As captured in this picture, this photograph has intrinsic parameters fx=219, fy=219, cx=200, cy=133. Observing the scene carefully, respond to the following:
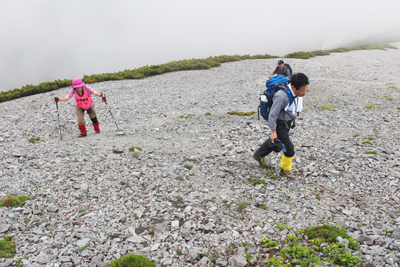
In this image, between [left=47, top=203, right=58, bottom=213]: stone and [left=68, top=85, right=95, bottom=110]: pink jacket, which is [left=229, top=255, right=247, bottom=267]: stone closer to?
[left=47, top=203, right=58, bottom=213]: stone

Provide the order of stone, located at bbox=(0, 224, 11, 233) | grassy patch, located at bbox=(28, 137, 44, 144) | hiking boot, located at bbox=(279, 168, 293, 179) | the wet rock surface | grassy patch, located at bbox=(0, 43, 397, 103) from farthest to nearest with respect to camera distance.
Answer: grassy patch, located at bbox=(0, 43, 397, 103)
grassy patch, located at bbox=(28, 137, 44, 144)
hiking boot, located at bbox=(279, 168, 293, 179)
stone, located at bbox=(0, 224, 11, 233)
the wet rock surface

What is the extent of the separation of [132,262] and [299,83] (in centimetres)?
584

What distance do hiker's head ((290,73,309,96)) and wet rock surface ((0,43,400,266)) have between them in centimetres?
305

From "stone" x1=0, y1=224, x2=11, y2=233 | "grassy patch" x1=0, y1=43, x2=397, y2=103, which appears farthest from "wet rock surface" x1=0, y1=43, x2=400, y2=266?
"grassy patch" x1=0, y1=43, x2=397, y2=103

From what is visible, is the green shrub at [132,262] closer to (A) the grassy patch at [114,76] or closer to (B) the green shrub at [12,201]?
(B) the green shrub at [12,201]

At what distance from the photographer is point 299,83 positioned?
596 centimetres

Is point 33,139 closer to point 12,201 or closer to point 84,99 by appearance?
point 84,99

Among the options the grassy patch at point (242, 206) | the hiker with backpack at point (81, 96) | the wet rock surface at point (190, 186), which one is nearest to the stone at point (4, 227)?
the wet rock surface at point (190, 186)

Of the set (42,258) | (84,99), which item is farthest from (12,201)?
(84,99)

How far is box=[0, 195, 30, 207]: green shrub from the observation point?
5922mm

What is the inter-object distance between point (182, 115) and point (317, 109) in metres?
8.86

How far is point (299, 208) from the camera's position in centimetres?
599

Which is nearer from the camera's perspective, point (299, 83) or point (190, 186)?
point (299, 83)

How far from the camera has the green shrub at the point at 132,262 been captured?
170 inches
